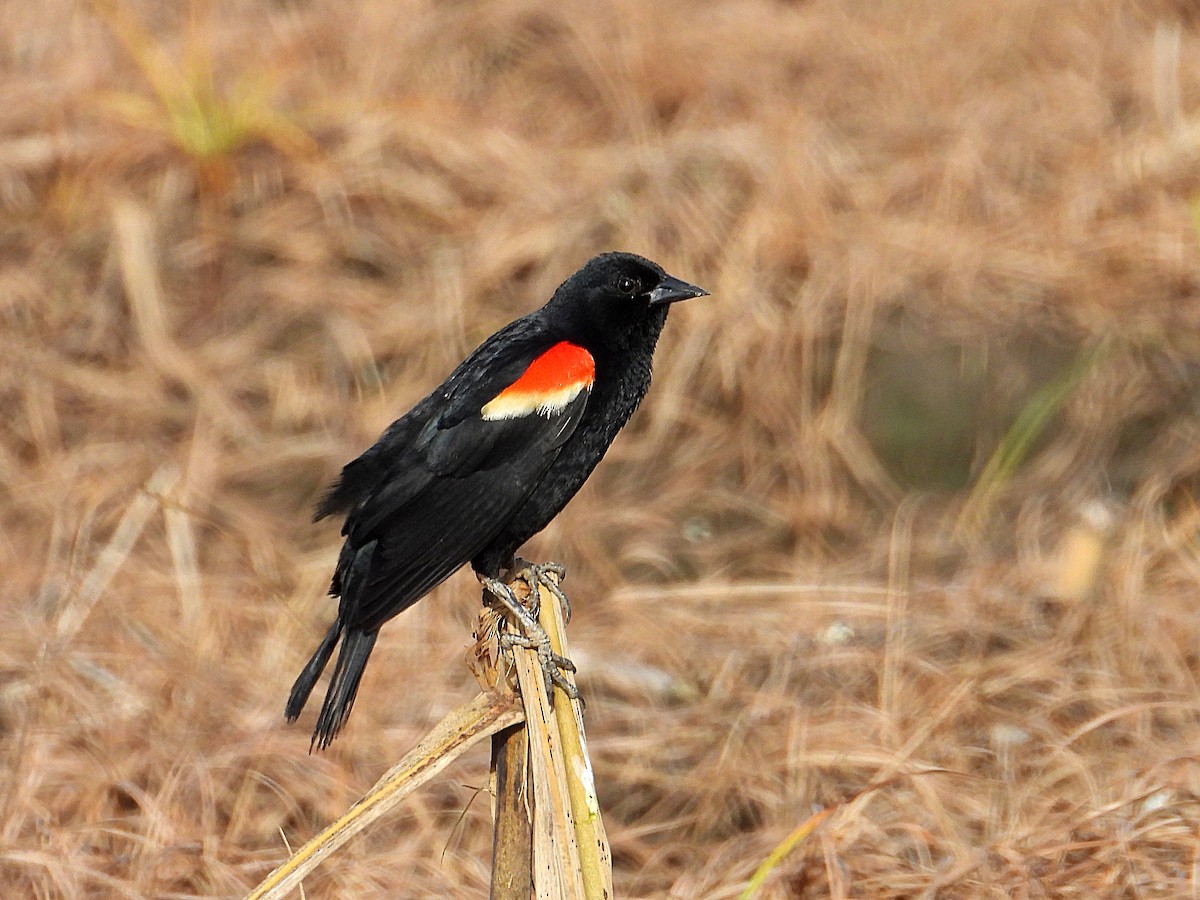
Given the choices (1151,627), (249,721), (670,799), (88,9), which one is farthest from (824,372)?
(88,9)

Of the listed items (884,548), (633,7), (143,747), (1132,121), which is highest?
(633,7)

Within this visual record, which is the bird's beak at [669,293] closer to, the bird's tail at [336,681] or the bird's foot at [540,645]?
the bird's foot at [540,645]

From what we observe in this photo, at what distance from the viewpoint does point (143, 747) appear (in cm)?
350

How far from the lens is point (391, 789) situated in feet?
6.89

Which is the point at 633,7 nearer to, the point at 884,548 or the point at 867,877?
the point at 884,548

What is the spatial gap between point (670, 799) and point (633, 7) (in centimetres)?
401

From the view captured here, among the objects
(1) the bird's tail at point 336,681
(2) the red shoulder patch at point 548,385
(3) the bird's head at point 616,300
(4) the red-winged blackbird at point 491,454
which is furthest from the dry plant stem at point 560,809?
(3) the bird's head at point 616,300

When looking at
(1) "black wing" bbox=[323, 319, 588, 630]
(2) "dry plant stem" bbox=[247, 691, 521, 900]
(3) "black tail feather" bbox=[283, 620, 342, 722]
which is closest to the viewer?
(2) "dry plant stem" bbox=[247, 691, 521, 900]

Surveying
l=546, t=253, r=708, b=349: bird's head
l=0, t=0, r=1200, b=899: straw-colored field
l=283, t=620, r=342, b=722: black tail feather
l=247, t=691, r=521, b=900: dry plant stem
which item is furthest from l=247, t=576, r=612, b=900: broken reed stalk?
l=546, t=253, r=708, b=349: bird's head

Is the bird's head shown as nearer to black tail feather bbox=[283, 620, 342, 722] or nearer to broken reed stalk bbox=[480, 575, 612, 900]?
black tail feather bbox=[283, 620, 342, 722]

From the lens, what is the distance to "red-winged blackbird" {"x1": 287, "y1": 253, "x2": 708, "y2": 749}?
9.48 ft

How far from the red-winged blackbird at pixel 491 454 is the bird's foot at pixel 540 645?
25 centimetres

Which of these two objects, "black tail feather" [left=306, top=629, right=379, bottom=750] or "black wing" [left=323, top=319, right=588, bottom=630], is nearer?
"black tail feather" [left=306, top=629, right=379, bottom=750]

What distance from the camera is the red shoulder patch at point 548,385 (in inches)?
118
